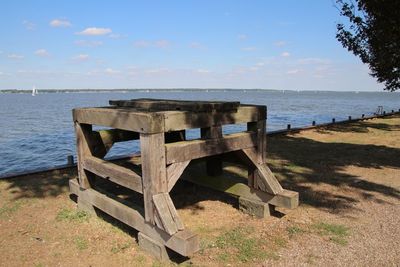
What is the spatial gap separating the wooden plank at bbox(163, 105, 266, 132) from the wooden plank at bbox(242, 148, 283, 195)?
523mm

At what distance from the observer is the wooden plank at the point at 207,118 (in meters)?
4.48

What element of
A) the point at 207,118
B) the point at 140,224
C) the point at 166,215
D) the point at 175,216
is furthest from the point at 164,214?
the point at 207,118

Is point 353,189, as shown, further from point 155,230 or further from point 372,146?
point 372,146

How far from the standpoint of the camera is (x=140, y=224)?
4.78m

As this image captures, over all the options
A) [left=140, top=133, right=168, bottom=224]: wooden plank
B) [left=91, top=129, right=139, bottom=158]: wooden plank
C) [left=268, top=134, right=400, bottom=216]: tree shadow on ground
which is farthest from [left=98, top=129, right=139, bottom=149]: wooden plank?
[left=268, top=134, right=400, bottom=216]: tree shadow on ground

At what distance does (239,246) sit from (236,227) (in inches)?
26.5

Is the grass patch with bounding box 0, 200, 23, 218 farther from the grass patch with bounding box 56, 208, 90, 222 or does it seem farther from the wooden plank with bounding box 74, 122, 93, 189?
the wooden plank with bounding box 74, 122, 93, 189

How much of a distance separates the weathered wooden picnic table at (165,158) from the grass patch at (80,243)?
1.75ft

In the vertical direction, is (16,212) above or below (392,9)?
below

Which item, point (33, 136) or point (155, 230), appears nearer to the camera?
point (155, 230)

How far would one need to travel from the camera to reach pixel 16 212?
621 cm

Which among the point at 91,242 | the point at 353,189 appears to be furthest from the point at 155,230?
the point at 353,189

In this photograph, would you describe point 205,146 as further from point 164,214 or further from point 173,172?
point 164,214

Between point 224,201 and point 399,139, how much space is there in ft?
33.5
